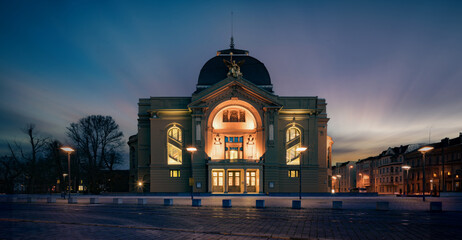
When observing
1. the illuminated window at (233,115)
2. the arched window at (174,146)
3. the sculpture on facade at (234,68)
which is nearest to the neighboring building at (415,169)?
the illuminated window at (233,115)

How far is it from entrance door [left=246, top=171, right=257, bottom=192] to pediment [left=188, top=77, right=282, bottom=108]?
38.2ft

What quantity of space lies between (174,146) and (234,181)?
39.8 feet

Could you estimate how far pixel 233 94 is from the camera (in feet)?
195

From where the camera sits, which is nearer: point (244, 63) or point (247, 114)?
point (247, 114)

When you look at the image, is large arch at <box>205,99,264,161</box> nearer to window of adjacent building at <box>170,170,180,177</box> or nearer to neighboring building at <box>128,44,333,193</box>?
neighboring building at <box>128,44,333,193</box>

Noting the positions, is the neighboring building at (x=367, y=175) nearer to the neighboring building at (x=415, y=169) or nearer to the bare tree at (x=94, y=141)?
the neighboring building at (x=415, y=169)

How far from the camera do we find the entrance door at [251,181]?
5853 cm

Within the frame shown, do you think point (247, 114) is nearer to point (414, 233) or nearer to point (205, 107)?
point (205, 107)

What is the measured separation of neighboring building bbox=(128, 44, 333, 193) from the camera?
58469mm

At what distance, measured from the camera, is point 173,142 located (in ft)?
202

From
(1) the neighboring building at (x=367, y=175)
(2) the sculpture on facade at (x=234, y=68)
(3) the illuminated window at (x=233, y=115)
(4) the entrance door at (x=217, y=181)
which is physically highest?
(2) the sculpture on facade at (x=234, y=68)

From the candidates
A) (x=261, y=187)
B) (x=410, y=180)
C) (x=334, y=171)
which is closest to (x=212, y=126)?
(x=261, y=187)

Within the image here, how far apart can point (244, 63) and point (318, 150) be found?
70.9 feet

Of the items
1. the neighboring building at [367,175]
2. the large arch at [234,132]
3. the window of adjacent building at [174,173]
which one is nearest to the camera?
the large arch at [234,132]
